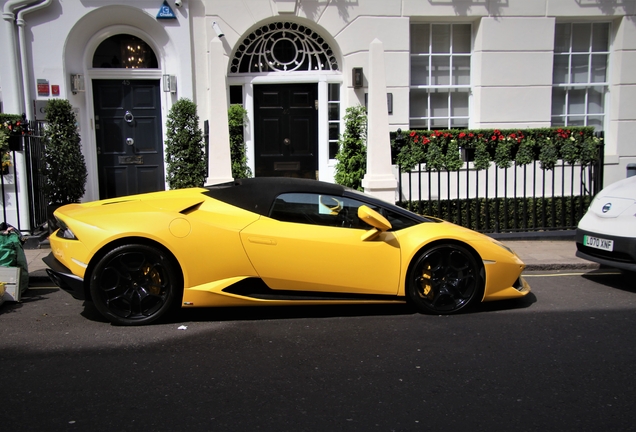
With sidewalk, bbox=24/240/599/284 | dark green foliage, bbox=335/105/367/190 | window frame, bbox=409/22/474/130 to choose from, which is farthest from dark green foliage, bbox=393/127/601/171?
window frame, bbox=409/22/474/130

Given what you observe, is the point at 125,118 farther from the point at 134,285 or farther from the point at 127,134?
the point at 134,285

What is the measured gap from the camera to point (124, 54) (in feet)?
36.7

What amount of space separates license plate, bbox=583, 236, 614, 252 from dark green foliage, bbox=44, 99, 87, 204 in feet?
24.8

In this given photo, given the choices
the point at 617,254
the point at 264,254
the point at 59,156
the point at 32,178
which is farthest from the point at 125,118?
the point at 617,254

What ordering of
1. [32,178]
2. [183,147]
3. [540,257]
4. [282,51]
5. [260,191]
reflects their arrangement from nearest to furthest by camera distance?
[260,191] → [540,257] → [32,178] → [183,147] → [282,51]

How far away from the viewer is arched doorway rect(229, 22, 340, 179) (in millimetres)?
11500

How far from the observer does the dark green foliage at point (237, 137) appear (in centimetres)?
1111

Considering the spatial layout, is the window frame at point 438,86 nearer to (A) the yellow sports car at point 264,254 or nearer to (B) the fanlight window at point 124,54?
(B) the fanlight window at point 124,54

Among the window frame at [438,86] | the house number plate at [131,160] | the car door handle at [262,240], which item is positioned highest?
the window frame at [438,86]

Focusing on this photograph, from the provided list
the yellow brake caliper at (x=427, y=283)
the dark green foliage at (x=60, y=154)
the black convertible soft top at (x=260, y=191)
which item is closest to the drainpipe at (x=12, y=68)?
the dark green foliage at (x=60, y=154)

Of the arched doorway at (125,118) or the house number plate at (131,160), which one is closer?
the arched doorway at (125,118)

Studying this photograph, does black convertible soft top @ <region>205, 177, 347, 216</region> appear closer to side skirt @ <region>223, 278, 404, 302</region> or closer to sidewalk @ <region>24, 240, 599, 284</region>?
side skirt @ <region>223, 278, 404, 302</region>

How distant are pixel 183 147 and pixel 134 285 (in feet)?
18.2

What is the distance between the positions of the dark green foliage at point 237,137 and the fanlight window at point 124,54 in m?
1.79
